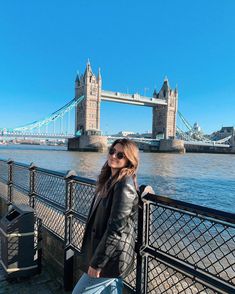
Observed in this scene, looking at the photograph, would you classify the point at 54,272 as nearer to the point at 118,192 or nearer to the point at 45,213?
the point at 45,213

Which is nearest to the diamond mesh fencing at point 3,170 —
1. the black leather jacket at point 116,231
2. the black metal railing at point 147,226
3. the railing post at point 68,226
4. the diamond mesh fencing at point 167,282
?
the black metal railing at point 147,226

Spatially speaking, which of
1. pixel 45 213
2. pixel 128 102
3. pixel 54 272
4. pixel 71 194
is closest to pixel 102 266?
pixel 71 194

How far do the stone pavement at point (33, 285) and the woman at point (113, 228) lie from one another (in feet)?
3.80

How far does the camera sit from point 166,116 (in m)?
83.1

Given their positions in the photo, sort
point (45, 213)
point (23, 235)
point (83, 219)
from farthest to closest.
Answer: point (45, 213) < point (23, 235) < point (83, 219)

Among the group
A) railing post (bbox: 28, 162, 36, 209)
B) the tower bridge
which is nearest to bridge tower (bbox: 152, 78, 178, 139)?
the tower bridge

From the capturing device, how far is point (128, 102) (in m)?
78.8

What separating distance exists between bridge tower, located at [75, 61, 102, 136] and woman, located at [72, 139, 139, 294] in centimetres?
6437

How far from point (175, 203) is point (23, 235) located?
1.61 m

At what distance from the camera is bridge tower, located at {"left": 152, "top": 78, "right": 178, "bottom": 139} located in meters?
81.8

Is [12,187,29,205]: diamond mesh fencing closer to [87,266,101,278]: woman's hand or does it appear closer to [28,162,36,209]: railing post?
[28,162,36,209]: railing post

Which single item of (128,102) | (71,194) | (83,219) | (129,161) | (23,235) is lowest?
(23,235)

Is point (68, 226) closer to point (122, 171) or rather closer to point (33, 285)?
point (33, 285)

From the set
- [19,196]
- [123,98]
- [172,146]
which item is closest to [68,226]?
[19,196]
